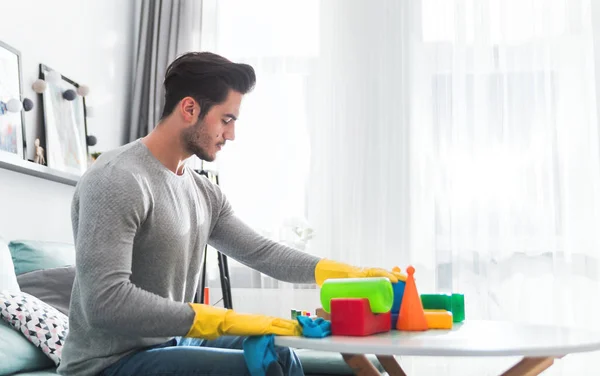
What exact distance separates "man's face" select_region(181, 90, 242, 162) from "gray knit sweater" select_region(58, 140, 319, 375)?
9cm

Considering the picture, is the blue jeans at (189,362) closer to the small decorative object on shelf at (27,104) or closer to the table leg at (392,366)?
the table leg at (392,366)

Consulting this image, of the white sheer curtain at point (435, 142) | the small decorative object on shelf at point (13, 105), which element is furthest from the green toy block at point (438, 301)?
the white sheer curtain at point (435, 142)

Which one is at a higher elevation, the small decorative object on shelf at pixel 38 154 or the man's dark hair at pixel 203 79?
the man's dark hair at pixel 203 79

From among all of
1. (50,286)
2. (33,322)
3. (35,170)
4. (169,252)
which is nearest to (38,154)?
(35,170)

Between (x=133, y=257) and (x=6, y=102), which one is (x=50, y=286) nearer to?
(x=6, y=102)

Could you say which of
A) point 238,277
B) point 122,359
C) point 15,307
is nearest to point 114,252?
point 122,359

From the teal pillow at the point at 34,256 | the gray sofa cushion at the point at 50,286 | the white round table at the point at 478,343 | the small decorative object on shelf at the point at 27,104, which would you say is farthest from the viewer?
the small decorative object on shelf at the point at 27,104

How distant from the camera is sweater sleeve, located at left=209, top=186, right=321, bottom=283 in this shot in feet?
6.05

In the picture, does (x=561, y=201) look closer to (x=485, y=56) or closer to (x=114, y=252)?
(x=485, y=56)

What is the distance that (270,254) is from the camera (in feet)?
6.16

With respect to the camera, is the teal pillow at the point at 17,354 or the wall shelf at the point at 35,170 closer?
the teal pillow at the point at 17,354

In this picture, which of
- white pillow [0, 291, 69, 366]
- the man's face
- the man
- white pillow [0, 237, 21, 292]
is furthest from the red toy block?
white pillow [0, 237, 21, 292]

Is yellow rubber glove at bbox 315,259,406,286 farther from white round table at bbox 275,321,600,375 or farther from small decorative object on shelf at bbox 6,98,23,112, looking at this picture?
small decorative object on shelf at bbox 6,98,23,112

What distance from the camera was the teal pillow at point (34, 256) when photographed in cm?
238
